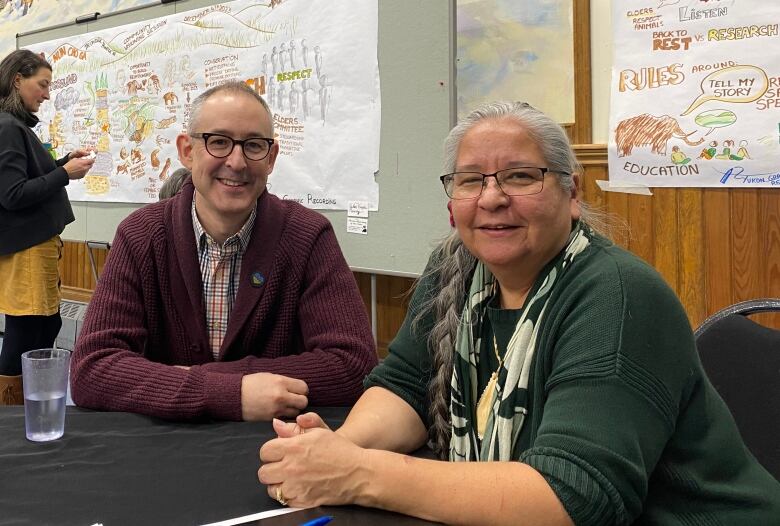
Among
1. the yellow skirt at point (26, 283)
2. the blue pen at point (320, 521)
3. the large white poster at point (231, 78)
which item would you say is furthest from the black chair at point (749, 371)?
the yellow skirt at point (26, 283)

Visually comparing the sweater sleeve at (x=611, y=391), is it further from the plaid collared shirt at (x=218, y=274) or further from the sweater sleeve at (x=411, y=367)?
the plaid collared shirt at (x=218, y=274)

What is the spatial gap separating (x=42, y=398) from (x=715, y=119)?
2.18 meters

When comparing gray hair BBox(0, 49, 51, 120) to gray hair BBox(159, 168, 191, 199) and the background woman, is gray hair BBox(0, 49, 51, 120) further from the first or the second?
gray hair BBox(159, 168, 191, 199)

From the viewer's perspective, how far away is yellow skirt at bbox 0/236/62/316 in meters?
3.13

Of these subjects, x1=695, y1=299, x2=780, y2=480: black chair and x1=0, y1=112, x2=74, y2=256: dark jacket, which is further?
x1=0, y1=112, x2=74, y2=256: dark jacket

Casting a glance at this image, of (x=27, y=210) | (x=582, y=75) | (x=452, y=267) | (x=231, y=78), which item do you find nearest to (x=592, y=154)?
(x=582, y=75)

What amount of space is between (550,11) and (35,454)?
2458 millimetres

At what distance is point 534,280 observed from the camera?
1.08 metres

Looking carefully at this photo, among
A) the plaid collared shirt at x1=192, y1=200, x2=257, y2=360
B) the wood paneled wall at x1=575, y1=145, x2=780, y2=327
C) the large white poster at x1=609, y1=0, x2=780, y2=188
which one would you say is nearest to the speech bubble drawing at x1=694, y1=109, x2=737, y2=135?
the large white poster at x1=609, y1=0, x2=780, y2=188

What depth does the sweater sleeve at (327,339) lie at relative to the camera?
1.36m

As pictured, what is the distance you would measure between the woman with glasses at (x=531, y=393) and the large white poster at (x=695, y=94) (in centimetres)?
140

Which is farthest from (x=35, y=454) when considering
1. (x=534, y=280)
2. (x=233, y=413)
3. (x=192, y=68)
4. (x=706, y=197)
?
(x=192, y=68)

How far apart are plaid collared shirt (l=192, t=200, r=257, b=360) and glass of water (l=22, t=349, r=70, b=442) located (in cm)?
45

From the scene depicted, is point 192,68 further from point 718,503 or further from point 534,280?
point 718,503
